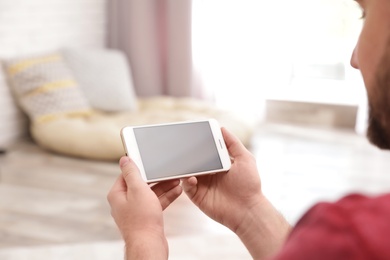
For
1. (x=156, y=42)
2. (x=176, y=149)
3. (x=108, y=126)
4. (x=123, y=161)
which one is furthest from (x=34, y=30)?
(x=123, y=161)

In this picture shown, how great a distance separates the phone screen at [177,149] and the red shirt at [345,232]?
2.05ft

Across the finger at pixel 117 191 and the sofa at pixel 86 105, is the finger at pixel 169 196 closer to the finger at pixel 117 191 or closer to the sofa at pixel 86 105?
the finger at pixel 117 191

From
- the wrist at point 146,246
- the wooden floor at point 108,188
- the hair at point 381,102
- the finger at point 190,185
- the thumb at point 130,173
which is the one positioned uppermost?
the hair at point 381,102

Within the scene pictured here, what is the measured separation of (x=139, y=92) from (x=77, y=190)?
1512mm

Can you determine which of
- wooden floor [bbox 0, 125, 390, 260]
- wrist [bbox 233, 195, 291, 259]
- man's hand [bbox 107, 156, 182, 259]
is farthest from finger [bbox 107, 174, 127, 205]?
wooden floor [bbox 0, 125, 390, 260]

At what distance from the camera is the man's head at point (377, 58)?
1.95 ft

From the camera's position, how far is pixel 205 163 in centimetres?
119

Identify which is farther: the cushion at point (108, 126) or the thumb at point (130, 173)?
the cushion at point (108, 126)

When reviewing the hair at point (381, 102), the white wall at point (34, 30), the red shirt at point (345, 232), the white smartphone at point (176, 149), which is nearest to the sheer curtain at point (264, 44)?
the white wall at point (34, 30)

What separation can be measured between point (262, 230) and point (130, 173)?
0.28m

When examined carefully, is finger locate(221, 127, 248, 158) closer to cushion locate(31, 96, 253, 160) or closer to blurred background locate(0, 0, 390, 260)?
blurred background locate(0, 0, 390, 260)

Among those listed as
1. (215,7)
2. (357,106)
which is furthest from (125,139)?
(357,106)

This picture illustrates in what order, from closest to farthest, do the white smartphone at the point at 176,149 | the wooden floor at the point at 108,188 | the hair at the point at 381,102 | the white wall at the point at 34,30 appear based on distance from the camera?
the hair at the point at 381,102 → the white smartphone at the point at 176,149 → the wooden floor at the point at 108,188 → the white wall at the point at 34,30

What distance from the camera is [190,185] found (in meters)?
1.18
